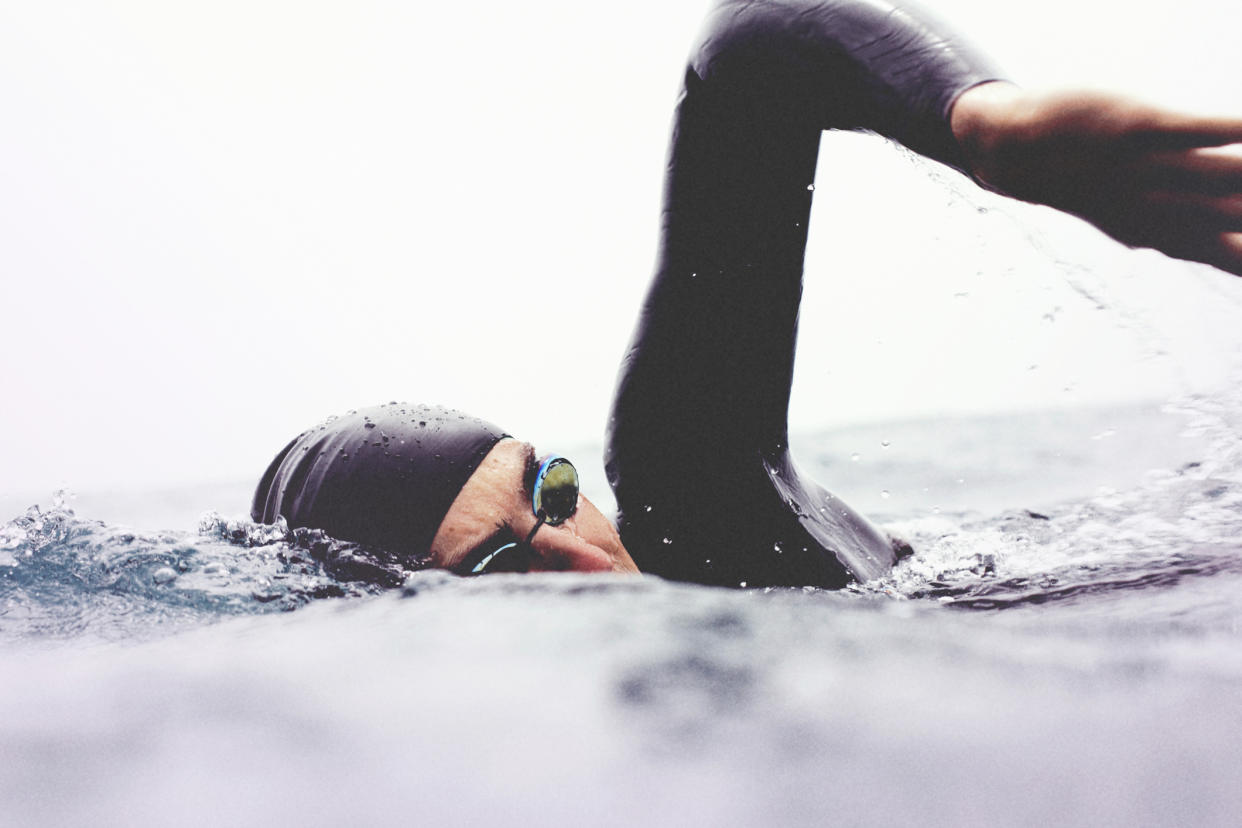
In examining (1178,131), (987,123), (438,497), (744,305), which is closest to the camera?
(1178,131)

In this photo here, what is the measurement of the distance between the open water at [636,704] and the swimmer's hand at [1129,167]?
386 mm

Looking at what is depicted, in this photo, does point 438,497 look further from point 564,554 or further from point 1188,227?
point 1188,227

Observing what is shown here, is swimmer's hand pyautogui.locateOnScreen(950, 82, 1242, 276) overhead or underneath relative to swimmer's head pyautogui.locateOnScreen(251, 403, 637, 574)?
overhead

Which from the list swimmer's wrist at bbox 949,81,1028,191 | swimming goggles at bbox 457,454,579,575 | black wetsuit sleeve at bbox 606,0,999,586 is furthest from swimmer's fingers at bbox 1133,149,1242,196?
swimming goggles at bbox 457,454,579,575

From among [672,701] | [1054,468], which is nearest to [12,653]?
[672,701]

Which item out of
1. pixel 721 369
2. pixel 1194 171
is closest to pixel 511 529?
pixel 721 369

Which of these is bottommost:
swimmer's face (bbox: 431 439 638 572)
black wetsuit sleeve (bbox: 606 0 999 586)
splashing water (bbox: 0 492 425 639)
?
splashing water (bbox: 0 492 425 639)

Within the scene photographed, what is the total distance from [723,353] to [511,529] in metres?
0.49

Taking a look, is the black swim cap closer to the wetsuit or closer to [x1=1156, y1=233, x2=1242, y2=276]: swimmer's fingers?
the wetsuit

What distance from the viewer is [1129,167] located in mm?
772

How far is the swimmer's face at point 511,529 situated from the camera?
1600 millimetres

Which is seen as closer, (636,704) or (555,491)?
(636,704)

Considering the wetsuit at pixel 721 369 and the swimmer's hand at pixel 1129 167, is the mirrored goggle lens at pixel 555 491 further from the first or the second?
the swimmer's hand at pixel 1129 167

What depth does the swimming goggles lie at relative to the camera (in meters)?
1.62
